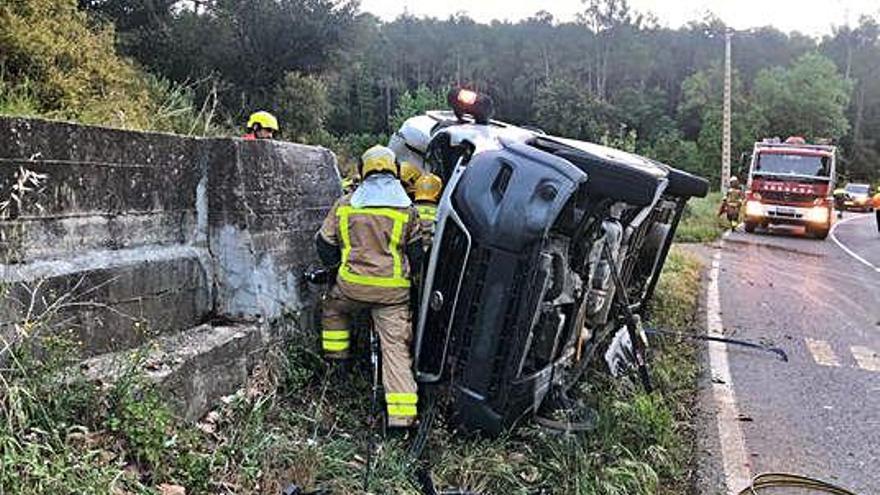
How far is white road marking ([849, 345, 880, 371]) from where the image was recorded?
244 inches

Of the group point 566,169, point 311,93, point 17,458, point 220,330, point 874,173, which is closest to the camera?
point 17,458

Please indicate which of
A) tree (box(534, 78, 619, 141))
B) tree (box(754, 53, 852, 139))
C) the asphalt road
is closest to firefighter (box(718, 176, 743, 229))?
the asphalt road

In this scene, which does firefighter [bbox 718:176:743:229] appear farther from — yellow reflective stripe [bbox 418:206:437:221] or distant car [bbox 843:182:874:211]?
distant car [bbox 843:182:874:211]

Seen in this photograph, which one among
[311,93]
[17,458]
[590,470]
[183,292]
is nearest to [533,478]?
[590,470]

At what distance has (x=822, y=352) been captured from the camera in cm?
663

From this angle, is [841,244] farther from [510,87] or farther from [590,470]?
[510,87]

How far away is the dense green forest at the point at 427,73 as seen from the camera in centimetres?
524

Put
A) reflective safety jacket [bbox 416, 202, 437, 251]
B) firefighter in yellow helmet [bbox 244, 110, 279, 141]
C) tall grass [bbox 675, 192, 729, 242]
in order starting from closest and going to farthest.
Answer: reflective safety jacket [bbox 416, 202, 437, 251] → firefighter in yellow helmet [bbox 244, 110, 279, 141] → tall grass [bbox 675, 192, 729, 242]

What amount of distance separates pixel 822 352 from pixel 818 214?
46.4 ft

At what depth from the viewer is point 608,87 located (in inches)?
3258

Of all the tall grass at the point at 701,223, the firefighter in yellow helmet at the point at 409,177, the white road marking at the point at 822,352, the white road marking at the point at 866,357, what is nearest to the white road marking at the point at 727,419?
the white road marking at the point at 822,352

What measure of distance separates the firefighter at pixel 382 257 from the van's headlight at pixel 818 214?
1771 centimetres

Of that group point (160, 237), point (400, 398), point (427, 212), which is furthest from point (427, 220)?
point (160, 237)

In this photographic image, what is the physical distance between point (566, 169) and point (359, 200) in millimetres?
1097
